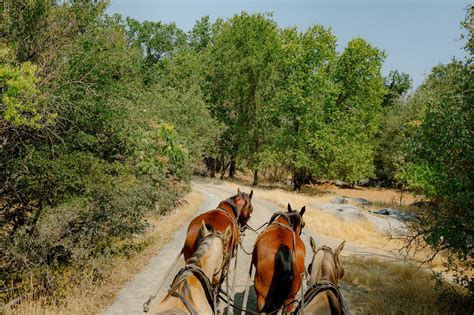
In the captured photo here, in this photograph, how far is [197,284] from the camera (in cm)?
448

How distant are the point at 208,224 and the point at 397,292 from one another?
6.85 m

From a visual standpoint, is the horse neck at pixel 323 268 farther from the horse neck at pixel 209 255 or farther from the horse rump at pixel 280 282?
the horse neck at pixel 209 255

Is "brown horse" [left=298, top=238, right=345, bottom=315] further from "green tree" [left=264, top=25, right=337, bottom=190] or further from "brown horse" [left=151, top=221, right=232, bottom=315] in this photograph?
"green tree" [left=264, top=25, right=337, bottom=190]

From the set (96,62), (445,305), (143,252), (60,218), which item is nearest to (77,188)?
(60,218)

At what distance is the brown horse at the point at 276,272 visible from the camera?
5.74 metres

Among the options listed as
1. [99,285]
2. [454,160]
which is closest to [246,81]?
[454,160]

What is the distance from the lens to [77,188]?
9.50m

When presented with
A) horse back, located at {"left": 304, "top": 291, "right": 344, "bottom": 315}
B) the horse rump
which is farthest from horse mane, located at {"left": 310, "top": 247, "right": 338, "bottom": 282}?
horse back, located at {"left": 304, "top": 291, "right": 344, "bottom": 315}

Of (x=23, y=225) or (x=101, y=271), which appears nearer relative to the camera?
(x=101, y=271)

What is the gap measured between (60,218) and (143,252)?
293 centimetres

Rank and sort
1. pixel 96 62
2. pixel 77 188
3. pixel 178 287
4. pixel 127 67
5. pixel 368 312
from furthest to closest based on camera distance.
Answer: pixel 127 67 → pixel 96 62 → pixel 77 188 → pixel 368 312 → pixel 178 287

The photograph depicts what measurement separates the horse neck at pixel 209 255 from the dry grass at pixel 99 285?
339cm

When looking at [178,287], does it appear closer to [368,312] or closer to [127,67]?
[368,312]

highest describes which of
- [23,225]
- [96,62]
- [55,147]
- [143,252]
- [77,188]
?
[96,62]
